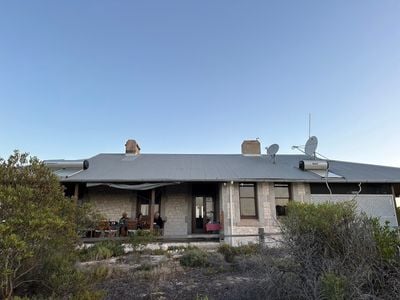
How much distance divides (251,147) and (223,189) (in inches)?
235

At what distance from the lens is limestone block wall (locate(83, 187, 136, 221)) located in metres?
13.6

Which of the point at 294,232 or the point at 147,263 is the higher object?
the point at 294,232

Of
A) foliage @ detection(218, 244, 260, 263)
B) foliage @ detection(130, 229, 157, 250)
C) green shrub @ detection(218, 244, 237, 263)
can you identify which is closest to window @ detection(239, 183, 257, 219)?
green shrub @ detection(218, 244, 237, 263)

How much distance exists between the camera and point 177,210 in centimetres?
1376

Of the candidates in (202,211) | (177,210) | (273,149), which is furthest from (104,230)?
(273,149)

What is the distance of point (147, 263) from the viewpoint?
746 centimetres

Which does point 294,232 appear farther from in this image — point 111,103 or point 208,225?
point 111,103

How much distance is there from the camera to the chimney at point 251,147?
17.8 m

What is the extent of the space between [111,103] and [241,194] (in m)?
8.29

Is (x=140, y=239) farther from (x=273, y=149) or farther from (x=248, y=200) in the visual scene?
(x=273, y=149)

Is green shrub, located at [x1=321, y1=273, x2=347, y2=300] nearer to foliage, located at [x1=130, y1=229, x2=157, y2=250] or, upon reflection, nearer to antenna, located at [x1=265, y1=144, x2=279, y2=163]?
foliage, located at [x1=130, y1=229, x2=157, y2=250]

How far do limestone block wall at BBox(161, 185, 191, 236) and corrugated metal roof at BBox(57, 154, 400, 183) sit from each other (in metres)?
1.09

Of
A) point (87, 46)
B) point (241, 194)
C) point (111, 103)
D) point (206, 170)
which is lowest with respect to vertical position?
point (241, 194)

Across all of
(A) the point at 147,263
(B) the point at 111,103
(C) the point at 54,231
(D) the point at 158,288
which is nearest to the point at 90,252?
(A) the point at 147,263
